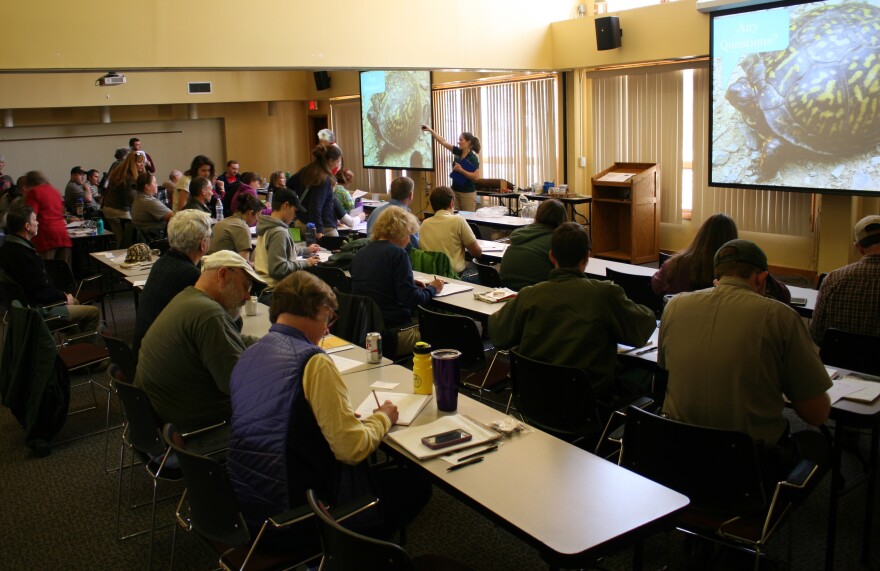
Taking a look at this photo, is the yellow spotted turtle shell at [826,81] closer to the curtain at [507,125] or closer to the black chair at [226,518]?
the curtain at [507,125]

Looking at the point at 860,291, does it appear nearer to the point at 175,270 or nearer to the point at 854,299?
the point at 854,299

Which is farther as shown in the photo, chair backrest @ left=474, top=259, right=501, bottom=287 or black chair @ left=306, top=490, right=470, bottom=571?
chair backrest @ left=474, top=259, right=501, bottom=287

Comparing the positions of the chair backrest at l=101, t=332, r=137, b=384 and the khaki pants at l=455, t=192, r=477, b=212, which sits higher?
the khaki pants at l=455, t=192, r=477, b=212

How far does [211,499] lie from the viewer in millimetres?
2426

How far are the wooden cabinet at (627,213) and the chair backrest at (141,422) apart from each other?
23.1 ft

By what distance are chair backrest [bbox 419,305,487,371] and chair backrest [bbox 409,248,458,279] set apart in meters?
1.37

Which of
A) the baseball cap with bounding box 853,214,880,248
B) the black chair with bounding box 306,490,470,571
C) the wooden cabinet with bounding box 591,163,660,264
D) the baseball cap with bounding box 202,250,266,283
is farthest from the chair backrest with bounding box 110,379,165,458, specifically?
the wooden cabinet with bounding box 591,163,660,264

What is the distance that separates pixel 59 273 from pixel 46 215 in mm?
1599

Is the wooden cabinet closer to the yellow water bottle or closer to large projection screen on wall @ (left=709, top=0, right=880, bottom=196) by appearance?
large projection screen on wall @ (left=709, top=0, right=880, bottom=196)

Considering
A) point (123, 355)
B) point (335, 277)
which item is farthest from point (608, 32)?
point (123, 355)

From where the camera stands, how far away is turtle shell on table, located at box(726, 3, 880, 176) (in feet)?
22.4

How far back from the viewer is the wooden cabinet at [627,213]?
925cm

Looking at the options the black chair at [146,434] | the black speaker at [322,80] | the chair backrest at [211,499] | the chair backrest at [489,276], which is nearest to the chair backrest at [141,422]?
the black chair at [146,434]

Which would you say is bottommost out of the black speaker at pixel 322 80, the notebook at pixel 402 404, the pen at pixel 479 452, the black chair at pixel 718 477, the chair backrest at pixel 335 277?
the black chair at pixel 718 477
